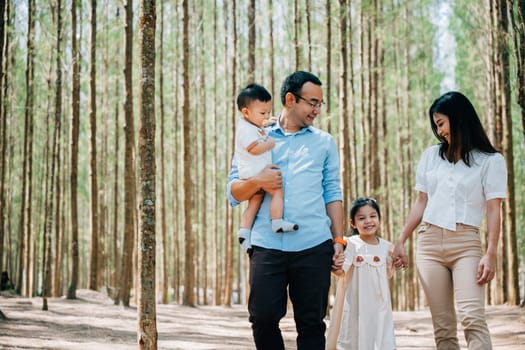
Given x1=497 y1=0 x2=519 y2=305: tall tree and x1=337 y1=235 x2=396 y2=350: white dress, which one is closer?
x1=337 y1=235 x2=396 y2=350: white dress

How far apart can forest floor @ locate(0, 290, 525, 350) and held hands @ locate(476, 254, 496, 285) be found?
3.68 meters

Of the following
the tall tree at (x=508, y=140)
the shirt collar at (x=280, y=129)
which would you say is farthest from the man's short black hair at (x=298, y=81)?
the tall tree at (x=508, y=140)

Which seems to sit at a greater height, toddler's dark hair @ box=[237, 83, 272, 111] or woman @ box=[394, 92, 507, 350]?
toddler's dark hair @ box=[237, 83, 272, 111]

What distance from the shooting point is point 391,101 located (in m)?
22.6

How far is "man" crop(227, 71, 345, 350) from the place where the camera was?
9.89 feet

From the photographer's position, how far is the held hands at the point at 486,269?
328cm

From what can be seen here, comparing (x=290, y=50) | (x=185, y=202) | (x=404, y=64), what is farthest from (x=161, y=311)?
(x=404, y=64)

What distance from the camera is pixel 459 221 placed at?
3.42 meters

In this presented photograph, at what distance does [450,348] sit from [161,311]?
27.5 ft

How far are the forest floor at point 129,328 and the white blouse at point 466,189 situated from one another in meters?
3.59

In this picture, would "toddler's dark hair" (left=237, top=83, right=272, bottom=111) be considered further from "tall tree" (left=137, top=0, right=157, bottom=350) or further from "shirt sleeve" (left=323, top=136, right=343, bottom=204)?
"tall tree" (left=137, top=0, right=157, bottom=350)

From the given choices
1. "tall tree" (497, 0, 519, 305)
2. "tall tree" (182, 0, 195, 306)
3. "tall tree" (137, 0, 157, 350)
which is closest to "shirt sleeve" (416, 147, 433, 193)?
"tall tree" (137, 0, 157, 350)

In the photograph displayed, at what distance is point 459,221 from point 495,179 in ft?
1.00

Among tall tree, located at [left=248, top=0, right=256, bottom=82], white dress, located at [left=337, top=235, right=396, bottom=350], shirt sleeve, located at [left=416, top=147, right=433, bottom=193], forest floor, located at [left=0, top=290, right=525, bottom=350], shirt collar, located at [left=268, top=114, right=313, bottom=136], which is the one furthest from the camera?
tall tree, located at [left=248, top=0, right=256, bottom=82]
